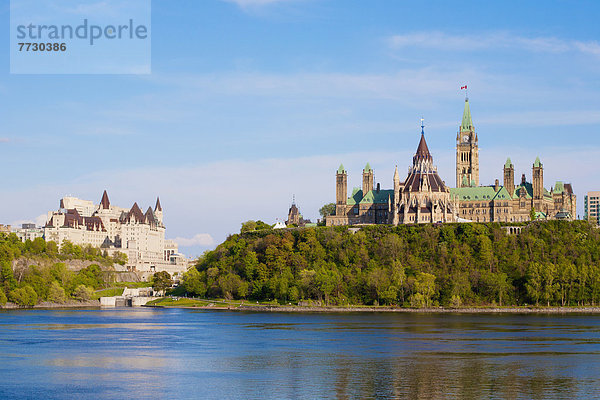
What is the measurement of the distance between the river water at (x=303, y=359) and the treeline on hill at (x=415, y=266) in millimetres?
23800

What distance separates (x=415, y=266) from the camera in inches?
6462

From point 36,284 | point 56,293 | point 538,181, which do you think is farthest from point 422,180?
point 36,284

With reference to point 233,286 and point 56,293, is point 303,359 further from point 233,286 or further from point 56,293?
point 56,293

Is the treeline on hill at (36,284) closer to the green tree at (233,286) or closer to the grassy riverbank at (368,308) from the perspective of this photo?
the grassy riverbank at (368,308)

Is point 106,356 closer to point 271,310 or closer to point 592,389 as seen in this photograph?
point 592,389

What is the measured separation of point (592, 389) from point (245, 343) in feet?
143

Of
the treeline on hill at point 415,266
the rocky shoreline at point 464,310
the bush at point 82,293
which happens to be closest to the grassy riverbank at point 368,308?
the rocky shoreline at point 464,310

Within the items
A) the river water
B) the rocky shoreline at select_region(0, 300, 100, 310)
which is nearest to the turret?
the river water

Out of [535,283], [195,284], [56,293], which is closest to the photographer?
[535,283]

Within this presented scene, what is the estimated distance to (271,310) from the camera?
15862 cm

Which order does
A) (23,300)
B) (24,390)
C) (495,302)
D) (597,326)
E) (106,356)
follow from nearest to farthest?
1. (24,390)
2. (106,356)
3. (597,326)
4. (495,302)
5. (23,300)

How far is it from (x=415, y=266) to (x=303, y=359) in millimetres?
85061

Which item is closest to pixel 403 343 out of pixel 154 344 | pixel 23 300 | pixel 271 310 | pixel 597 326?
A: pixel 154 344

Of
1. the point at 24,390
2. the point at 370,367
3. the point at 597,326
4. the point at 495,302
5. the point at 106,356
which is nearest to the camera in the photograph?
the point at 24,390
